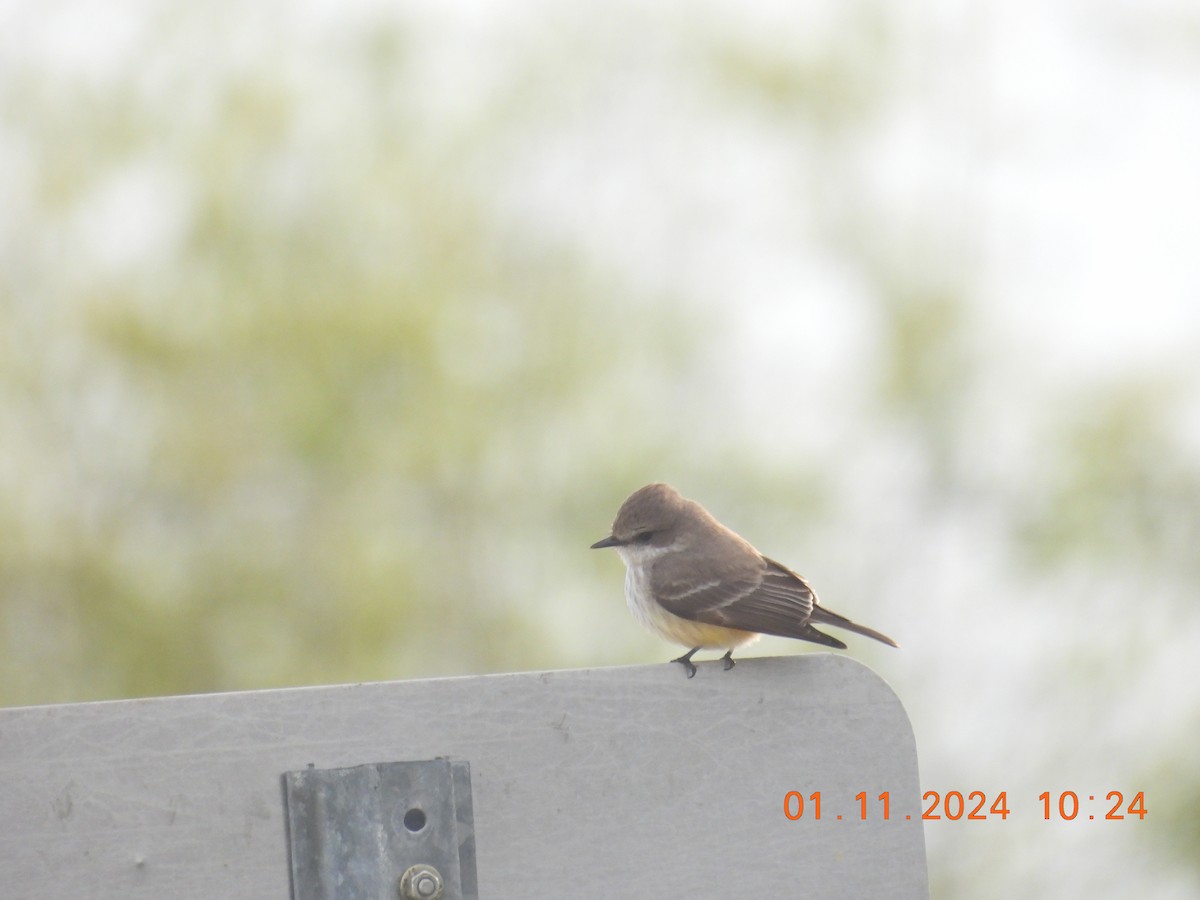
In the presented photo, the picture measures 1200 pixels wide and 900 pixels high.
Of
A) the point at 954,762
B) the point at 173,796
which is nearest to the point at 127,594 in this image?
the point at 954,762

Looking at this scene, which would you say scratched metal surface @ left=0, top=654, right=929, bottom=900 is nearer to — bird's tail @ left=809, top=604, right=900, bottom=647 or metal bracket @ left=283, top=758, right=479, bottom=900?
metal bracket @ left=283, top=758, right=479, bottom=900

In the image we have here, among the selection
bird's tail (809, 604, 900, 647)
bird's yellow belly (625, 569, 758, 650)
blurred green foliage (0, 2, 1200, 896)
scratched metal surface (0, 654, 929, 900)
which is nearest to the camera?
scratched metal surface (0, 654, 929, 900)

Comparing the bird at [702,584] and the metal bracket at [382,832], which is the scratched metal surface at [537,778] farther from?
the bird at [702,584]

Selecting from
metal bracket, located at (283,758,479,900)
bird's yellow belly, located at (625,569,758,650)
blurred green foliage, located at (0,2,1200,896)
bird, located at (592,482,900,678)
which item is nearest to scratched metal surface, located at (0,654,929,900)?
metal bracket, located at (283,758,479,900)

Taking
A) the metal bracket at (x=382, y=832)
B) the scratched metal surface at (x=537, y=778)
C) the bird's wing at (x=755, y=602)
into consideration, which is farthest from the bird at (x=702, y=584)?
the metal bracket at (x=382, y=832)

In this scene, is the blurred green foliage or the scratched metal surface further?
the blurred green foliage

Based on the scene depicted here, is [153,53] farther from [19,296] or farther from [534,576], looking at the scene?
[534,576]

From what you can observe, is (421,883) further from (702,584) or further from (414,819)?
(702,584)
